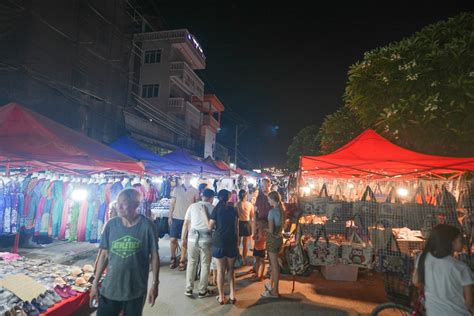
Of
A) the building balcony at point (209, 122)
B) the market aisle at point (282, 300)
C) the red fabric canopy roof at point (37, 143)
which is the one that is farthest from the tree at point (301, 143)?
the red fabric canopy roof at point (37, 143)

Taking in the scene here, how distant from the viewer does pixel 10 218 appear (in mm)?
6656

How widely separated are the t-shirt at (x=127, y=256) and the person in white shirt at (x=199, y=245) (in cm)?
263

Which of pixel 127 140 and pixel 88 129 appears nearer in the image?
pixel 127 140

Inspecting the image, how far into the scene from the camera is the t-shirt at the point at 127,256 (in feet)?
10.2

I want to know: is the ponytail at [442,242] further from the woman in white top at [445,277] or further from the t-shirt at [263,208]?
the t-shirt at [263,208]

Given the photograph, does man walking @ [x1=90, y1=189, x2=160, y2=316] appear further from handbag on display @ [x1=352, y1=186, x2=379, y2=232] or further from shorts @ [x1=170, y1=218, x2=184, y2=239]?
shorts @ [x1=170, y1=218, x2=184, y2=239]

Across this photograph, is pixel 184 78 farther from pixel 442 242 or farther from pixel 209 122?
pixel 442 242

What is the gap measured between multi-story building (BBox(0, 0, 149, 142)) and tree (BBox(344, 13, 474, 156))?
37.0ft

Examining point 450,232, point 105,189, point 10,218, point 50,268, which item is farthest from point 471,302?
point 10,218

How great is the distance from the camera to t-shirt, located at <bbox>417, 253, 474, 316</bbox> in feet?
9.41

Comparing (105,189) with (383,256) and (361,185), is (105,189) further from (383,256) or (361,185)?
(361,185)

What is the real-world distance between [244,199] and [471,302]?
222 inches

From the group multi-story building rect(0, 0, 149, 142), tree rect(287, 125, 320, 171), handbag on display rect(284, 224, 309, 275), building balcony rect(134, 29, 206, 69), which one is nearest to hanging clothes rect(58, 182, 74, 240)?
multi-story building rect(0, 0, 149, 142)

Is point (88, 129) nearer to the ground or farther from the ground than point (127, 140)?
farther from the ground
